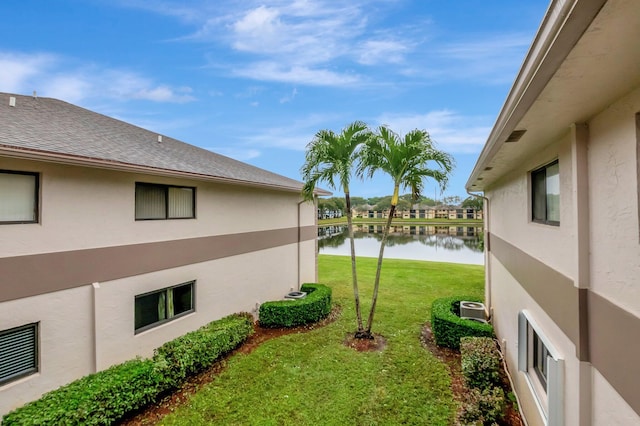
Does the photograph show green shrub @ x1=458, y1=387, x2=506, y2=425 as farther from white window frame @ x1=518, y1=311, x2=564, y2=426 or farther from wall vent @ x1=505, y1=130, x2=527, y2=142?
wall vent @ x1=505, y1=130, x2=527, y2=142

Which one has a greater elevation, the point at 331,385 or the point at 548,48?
the point at 548,48

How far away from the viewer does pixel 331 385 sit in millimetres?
6414

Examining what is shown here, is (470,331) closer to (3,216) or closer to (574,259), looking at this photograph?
(574,259)

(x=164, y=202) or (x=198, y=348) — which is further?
(x=164, y=202)

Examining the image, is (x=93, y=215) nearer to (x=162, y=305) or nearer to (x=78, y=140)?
(x=78, y=140)

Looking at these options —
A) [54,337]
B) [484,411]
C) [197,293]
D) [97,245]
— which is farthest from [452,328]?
[54,337]

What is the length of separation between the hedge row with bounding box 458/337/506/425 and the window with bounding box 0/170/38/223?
7.68 meters

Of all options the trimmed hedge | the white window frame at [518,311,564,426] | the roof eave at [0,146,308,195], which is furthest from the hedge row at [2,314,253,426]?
the white window frame at [518,311,564,426]

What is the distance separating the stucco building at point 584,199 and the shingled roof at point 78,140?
248 inches

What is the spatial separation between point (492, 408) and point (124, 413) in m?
6.02

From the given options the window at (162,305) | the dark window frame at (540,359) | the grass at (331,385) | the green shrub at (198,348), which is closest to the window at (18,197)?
the window at (162,305)

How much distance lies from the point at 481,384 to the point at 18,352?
25.9 ft

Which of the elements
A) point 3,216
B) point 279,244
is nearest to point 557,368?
point 3,216

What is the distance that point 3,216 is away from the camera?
4824mm
